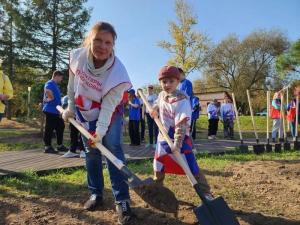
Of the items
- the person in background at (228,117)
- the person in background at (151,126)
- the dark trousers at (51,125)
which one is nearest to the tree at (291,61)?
the person in background at (228,117)

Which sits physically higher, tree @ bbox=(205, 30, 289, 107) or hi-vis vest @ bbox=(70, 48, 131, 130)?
tree @ bbox=(205, 30, 289, 107)

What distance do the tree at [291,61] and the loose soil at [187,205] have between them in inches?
531

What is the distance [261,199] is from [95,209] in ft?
6.24

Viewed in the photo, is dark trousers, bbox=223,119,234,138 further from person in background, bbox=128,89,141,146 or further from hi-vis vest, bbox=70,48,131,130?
hi-vis vest, bbox=70,48,131,130

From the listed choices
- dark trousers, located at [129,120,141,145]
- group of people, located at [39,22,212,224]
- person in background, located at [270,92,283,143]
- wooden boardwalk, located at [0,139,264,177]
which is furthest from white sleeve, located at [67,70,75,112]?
person in background, located at [270,92,283,143]

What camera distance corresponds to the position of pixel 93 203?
3.83 metres

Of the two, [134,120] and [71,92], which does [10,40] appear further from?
[71,92]

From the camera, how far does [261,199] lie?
175 inches

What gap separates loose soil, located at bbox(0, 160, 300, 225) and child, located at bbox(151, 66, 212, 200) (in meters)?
0.36

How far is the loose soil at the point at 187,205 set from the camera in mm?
3582

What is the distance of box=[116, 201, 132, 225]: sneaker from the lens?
11.2ft

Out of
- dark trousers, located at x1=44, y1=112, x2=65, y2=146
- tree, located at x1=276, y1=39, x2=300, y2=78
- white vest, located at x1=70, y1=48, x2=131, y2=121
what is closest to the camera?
white vest, located at x1=70, y1=48, x2=131, y2=121

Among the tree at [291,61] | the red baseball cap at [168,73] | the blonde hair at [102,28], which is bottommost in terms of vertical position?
the red baseball cap at [168,73]

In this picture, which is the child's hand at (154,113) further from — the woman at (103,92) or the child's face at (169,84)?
the woman at (103,92)
